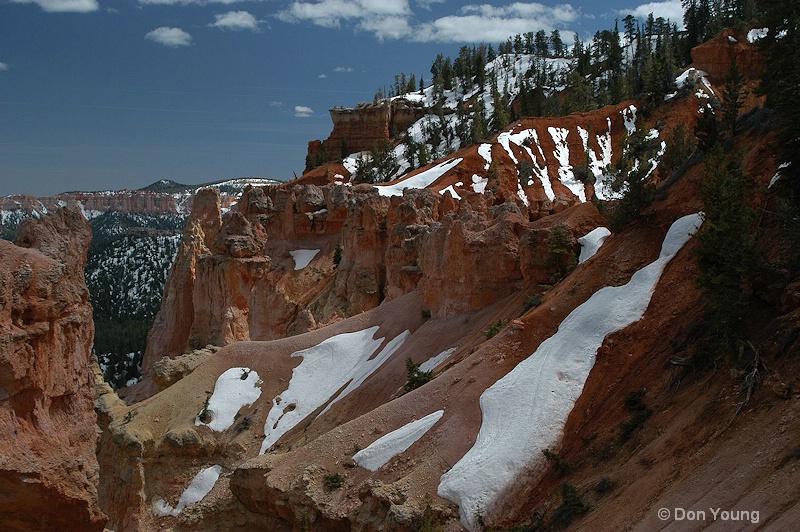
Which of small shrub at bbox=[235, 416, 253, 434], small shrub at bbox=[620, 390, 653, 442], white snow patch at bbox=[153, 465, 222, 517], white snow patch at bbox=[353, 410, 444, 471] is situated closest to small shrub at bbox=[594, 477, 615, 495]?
small shrub at bbox=[620, 390, 653, 442]

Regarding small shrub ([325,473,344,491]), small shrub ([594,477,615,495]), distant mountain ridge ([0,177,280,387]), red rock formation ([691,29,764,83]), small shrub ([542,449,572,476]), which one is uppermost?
red rock formation ([691,29,764,83])

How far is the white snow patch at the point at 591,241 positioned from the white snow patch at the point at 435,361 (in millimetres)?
5805

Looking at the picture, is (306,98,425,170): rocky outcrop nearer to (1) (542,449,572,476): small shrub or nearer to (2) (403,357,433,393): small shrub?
(2) (403,357,433,393): small shrub

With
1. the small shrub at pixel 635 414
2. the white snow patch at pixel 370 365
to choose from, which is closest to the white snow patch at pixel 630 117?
the white snow patch at pixel 370 365

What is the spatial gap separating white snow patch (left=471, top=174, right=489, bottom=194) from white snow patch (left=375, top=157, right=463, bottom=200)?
2.81 metres

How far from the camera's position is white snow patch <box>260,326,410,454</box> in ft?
88.6

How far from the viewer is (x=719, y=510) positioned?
30.1 ft

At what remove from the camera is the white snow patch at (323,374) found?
2702 cm

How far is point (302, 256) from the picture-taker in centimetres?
5253

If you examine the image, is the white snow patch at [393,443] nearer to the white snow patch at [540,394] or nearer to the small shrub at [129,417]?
the white snow patch at [540,394]

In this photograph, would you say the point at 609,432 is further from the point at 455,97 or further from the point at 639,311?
the point at 455,97

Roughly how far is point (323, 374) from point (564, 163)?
2033 inches

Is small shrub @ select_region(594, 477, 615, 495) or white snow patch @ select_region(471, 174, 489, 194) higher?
small shrub @ select_region(594, 477, 615, 495)

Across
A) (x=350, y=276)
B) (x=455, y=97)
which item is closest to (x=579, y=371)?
(x=350, y=276)
